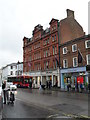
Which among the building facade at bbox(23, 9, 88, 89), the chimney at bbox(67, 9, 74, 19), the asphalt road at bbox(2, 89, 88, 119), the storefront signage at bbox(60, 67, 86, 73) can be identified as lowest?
the asphalt road at bbox(2, 89, 88, 119)

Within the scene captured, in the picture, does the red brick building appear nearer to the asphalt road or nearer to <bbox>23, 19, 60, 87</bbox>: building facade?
<bbox>23, 19, 60, 87</bbox>: building facade

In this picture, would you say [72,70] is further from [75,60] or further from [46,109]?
[46,109]

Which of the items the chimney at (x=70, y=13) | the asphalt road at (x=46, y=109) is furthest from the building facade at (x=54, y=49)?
the asphalt road at (x=46, y=109)

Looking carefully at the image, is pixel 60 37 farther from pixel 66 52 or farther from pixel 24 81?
pixel 24 81

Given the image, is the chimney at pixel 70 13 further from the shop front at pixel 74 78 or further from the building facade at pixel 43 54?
the shop front at pixel 74 78

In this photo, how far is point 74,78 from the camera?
1174 inches

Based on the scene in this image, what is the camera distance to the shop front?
26375 mm

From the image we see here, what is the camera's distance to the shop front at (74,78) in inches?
1038

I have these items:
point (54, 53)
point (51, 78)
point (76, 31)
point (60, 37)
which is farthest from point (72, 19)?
point (51, 78)

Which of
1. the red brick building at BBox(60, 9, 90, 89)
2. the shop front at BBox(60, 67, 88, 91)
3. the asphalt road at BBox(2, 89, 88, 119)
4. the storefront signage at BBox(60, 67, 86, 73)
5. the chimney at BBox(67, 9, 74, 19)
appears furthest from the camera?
the chimney at BBox(67, 9, 74, 19)

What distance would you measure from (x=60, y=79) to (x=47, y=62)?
24.2ft

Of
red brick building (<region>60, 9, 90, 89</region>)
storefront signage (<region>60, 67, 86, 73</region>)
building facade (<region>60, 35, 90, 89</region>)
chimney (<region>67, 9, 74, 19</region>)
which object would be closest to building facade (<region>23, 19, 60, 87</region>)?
red brick building (<region>60, 9, 90, 89</region>)

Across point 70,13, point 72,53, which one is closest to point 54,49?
point 72,53

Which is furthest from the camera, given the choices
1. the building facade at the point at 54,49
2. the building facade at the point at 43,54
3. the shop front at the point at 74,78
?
the building facade at the point at 43,54
